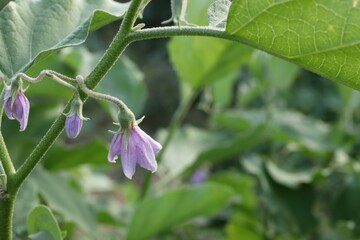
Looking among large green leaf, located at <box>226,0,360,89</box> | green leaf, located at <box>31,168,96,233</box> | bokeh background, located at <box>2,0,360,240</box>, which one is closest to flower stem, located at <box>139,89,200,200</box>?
bokeh background, located at <box>2,0,360,240</box>

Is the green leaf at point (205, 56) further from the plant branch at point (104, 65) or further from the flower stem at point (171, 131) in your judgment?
the plant branch at point (104, 65)

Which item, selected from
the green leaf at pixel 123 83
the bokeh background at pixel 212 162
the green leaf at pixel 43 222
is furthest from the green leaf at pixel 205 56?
the green leaf at pixel 43 222

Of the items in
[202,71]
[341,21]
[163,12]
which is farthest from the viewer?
[163,12]

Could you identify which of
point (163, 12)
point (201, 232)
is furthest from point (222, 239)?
point (163, 12)

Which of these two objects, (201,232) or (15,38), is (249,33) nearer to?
(15,38)

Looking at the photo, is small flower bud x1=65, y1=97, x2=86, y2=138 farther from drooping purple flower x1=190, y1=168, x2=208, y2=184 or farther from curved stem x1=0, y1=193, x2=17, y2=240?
drooping purple flower x1=190, y1=168, x2=208, y2=184

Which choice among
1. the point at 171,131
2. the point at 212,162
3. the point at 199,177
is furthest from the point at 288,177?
the point at 199,177

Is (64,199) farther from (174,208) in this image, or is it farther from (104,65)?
(104,65)
